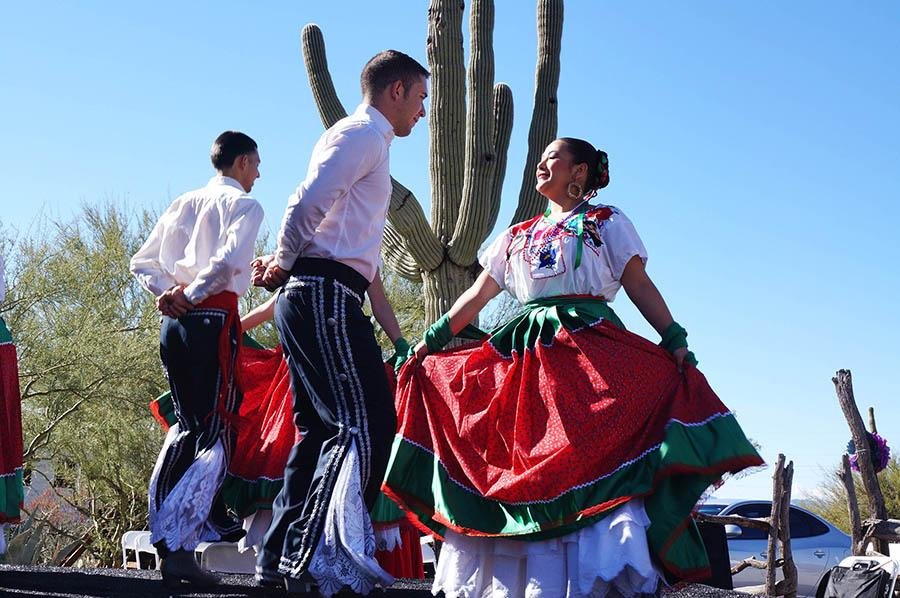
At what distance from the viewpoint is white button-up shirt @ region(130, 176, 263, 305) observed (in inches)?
180

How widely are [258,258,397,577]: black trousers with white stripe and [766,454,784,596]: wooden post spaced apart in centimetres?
713

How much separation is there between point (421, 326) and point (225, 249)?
13002mm

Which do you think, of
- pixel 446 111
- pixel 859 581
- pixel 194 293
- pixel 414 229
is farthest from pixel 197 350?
pixel 446 111

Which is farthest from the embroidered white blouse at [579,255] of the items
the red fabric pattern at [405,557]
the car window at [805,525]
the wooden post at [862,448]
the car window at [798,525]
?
the car window at [805,525]

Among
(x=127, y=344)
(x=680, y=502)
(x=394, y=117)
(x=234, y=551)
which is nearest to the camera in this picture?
(x=680, y=502)

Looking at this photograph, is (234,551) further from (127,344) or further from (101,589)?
(127,344)

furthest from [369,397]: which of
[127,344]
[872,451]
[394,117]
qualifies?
[127,344]

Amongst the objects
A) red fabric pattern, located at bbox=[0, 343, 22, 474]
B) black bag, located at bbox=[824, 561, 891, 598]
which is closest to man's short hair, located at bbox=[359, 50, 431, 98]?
red fabric pattern, located at bbox=[0, 343, 22, 474]

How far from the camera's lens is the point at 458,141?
1212 cm

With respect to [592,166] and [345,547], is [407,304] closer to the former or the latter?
[592,166]

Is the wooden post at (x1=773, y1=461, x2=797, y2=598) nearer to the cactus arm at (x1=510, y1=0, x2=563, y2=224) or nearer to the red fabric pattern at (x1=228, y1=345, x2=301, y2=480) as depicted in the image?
the cactus arm at (x1=510, y1=0, x2=563, y2=224)

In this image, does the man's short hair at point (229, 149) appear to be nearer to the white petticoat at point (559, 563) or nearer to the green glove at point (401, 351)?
the green glove at point (401, 351)

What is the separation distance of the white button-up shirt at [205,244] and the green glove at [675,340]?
1623 mm

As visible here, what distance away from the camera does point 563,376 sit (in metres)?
4.04
